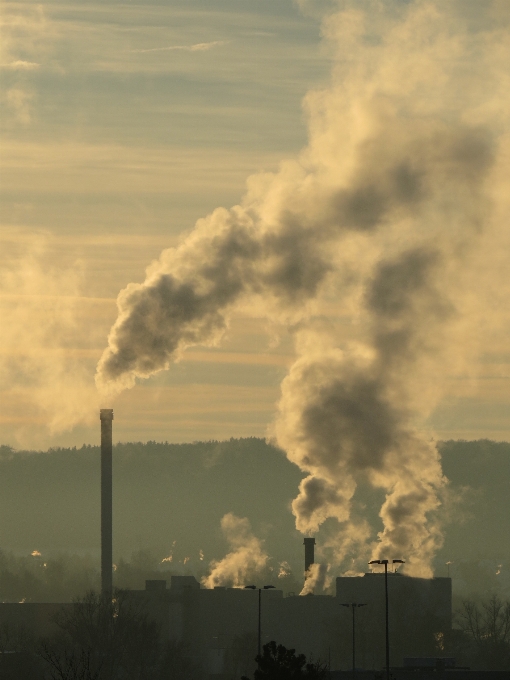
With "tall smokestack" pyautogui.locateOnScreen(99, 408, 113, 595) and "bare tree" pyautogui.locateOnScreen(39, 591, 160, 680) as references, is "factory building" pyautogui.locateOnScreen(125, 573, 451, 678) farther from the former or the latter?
"bare tree" pyautogui.locateOnScreen(39, 591, 160, 680)

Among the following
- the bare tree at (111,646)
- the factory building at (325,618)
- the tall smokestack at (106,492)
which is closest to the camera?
the bare tree at (111,646)

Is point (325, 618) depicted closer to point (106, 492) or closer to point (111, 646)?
point (106, 492)

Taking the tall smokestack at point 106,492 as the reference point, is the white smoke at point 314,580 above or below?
below

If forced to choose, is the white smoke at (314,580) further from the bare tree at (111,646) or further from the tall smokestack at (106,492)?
the bare tree at (111,646)

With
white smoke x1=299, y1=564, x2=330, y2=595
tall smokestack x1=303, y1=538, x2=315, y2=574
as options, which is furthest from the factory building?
tall smokestack x1=303, y1=538, x2=315, y2=574

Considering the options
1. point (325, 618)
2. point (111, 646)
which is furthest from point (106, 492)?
point (111, 646)

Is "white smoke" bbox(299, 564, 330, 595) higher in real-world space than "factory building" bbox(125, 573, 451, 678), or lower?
higher

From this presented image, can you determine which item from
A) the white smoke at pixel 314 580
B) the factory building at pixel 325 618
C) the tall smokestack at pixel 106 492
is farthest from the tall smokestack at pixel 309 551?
the tall smokestack at pixel 106 492

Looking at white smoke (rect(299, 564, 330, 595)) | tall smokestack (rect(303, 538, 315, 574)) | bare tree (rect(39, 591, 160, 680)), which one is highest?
tall smokestack (rect(303, 538, 315, 574))

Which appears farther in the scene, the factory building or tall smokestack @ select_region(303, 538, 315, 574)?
tall smokestack @ select_region(303, 538, 315, 574)

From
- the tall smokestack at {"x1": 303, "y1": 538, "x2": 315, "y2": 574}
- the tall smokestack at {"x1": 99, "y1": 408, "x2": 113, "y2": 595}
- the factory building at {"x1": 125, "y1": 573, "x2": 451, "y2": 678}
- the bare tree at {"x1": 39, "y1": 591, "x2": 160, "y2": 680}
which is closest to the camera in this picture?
the bare tree at {"x1": 39, "y1": 591, "x2": 160, "y2": 680}

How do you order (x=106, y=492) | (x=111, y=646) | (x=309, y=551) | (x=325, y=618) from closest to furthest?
1. (x=111, y=646)
2. (x=325, y=618)
3. (x=106, y=492)
4. (x=309, y=551)

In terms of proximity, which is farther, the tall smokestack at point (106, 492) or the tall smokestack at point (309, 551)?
the tall smokestack at point (309, 551)

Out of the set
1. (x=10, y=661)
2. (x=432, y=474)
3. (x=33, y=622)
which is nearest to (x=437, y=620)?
(x=432, y=474)
